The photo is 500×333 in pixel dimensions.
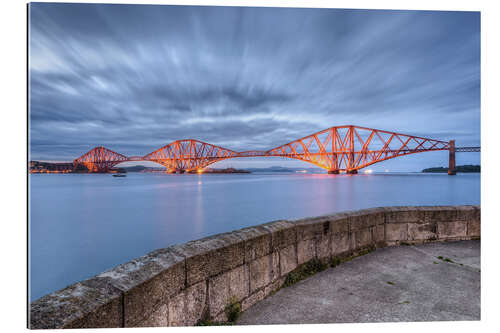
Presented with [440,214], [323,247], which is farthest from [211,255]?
[440,214]

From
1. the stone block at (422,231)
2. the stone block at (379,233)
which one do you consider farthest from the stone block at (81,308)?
the stone block at (422,231)

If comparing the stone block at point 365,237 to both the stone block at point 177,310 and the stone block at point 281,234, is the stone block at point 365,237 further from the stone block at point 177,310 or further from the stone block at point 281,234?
the stone block at point 177,310

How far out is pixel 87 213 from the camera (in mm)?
10672

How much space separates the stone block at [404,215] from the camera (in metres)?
3.46

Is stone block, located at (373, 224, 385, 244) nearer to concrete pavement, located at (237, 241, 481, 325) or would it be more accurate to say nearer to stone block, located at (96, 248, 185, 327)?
concrete pavement, located at (237, 241, 481, 325)

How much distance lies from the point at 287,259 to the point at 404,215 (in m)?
2.11

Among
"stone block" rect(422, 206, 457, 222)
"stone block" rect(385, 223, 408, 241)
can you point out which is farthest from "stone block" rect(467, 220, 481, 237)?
"stone block" rect(385, 223, 408, 241)

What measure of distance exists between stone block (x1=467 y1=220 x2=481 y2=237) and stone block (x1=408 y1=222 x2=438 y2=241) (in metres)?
0.59

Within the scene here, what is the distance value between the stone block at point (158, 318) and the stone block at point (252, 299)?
2.25 feet

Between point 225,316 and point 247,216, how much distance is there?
853 centimetres

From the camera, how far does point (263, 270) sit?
85.7 inches
